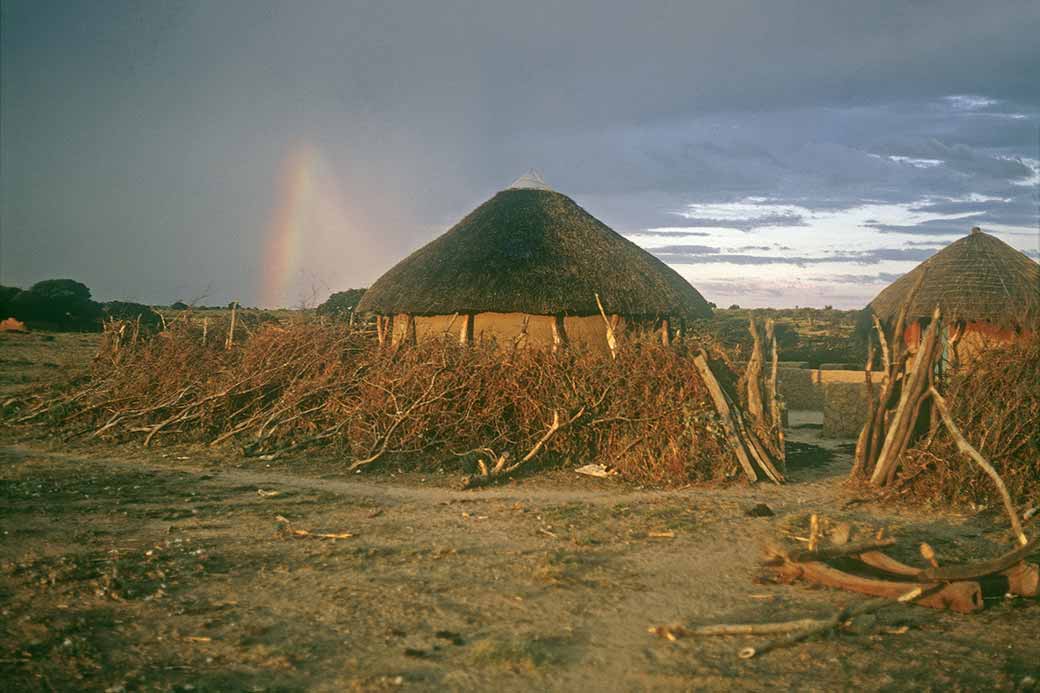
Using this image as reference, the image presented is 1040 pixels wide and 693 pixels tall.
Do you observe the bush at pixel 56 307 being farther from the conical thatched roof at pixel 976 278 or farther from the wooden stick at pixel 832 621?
the wooden stick at pixel 832 621

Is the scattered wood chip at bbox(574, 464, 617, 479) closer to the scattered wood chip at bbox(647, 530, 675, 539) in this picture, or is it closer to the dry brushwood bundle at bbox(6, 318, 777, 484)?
the dry brushwood bundle at bbox(6, 318, 777, 484)

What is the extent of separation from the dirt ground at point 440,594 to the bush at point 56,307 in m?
22.1

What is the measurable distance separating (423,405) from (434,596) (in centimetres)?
494

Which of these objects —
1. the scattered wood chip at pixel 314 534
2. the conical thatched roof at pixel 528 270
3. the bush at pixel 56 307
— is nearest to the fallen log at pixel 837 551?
the scattered wood chip at pixel 314 534

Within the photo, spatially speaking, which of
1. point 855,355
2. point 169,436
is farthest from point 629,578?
point 855,355

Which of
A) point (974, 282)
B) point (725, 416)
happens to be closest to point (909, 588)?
point (725, 416)

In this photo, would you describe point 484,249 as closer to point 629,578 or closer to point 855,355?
point 629,578

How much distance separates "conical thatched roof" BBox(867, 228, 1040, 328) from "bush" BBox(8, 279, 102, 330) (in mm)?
24778

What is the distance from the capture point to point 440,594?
193 inches

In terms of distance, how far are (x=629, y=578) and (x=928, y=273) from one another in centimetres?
1581

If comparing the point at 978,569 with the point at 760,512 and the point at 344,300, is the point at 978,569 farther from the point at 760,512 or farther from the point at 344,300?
the point at 344,300

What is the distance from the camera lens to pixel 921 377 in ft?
25.4

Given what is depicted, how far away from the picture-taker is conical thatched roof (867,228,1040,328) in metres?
16.5

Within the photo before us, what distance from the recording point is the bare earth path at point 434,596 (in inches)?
149
